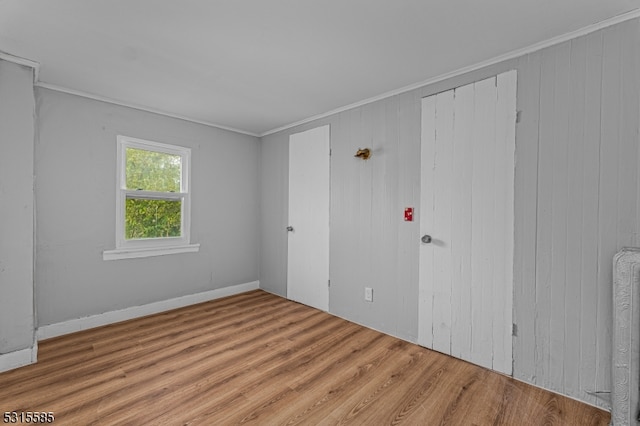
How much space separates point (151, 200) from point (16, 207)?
4.17 feet

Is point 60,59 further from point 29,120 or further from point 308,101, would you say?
point 308,101

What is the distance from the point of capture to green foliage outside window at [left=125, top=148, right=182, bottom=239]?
3389 millimetres

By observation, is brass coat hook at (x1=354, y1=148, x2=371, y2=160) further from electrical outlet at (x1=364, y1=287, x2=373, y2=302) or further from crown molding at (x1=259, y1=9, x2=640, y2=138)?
electrical outlet at (x1=364, y1=287, x2=373, y2=302)

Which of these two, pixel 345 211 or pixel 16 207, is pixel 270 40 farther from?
pixel 16 207

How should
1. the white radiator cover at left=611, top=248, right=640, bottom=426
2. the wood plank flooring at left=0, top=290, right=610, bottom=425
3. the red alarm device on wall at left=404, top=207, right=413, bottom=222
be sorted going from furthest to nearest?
1. the red alarm device on wall at left=404, top=207, right=413, bottom=222
2. the wood plank flooring at left=0, top=290, right=610, bottom=425
3. the white radiator cover at left=611, top=248, right=640, bottom=426

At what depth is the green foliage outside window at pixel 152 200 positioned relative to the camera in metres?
3.39

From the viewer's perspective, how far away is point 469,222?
2424 millimetres

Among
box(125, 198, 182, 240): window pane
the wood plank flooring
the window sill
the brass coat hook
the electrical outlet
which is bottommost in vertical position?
the wood plank flooring

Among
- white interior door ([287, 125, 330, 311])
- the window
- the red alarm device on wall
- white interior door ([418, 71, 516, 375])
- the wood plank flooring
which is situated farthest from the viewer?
white interior door ([287, 125, 330, 311])

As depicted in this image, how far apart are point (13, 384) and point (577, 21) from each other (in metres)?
4.43

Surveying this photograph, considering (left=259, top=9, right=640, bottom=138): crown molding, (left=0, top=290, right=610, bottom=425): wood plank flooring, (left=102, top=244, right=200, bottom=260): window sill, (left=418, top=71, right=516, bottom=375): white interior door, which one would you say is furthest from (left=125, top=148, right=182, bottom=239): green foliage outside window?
(left=418, top=71, right=516, bottom=375): white interior door

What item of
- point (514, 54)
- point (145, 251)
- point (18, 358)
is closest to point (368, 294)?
point (514, 54)

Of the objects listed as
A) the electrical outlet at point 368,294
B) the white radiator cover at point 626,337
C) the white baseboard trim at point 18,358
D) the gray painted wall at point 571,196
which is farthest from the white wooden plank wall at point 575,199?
the white baseboard trim at point 18,358

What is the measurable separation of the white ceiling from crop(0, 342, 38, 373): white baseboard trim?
231 centimetres
